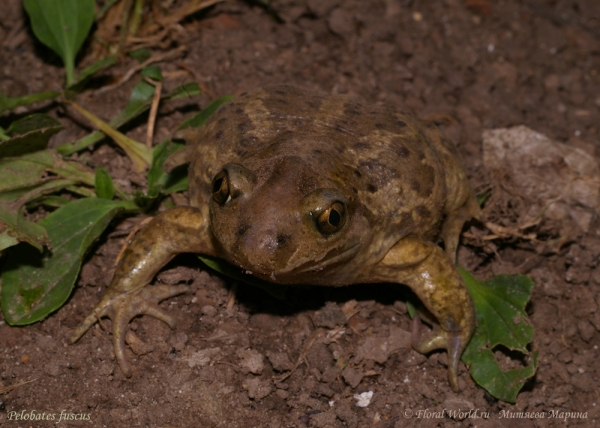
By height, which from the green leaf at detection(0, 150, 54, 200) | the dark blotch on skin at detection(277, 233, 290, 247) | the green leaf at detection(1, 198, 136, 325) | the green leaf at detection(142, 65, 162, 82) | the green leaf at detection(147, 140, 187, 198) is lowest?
the green leaf at detection(1, 198, 136, 325)

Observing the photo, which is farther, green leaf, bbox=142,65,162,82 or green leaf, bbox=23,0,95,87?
green leaf, bbox=23,0,95,87

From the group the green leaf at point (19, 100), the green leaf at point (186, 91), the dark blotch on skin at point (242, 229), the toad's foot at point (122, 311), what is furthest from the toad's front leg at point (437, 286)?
the green leaf at point (19, 100)

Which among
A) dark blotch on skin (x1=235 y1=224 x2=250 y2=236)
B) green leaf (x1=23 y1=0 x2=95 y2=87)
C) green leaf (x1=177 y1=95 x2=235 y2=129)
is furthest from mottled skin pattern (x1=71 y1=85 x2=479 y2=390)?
green leaf (x1=23 y1=0 x2=95 y2=87)

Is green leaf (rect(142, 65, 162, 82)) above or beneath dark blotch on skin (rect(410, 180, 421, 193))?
above

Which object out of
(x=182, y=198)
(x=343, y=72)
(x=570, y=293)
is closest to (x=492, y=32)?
(x=343, y=72)

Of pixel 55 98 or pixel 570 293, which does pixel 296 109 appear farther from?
pixel 570 293

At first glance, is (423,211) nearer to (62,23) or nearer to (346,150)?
(346,150)

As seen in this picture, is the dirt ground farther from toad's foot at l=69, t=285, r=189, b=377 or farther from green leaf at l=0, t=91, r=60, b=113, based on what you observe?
green leaf at l=0, t=91, r=60, b=113
